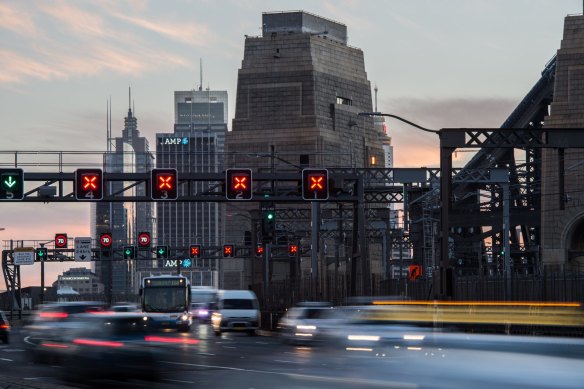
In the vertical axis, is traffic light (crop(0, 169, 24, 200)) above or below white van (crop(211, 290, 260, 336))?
above

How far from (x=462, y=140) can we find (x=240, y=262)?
129 meters

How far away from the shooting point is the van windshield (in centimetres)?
5562

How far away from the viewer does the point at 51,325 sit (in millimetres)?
27266

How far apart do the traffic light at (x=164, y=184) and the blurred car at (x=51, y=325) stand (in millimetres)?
19423

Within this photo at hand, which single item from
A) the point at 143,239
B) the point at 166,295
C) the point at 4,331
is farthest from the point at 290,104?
the point at 4,331

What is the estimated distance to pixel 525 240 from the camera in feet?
343

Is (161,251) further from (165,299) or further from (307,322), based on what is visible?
(307,322)

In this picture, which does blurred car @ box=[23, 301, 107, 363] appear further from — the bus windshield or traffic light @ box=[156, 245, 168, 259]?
traffic light @ box=[156, 245, 168, 259]

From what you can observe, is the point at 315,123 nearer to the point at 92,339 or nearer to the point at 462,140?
the point at 462,140

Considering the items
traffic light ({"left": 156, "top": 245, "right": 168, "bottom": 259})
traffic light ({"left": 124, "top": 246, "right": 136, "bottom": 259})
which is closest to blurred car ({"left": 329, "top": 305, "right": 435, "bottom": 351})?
traffic light ({"left": 156, "top": 245, "right": 168, "bottom": 259})

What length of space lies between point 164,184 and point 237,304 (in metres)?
7.79

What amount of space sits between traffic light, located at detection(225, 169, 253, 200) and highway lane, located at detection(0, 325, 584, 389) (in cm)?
1854

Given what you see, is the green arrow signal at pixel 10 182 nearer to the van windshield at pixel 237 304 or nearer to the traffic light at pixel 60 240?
the van windshield at pixel 237 304

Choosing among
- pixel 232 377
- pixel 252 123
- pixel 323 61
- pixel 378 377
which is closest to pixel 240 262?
pixel 252 123
